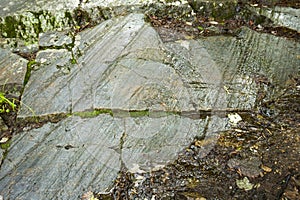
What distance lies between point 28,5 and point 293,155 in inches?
87.7

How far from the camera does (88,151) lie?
68.2 inches

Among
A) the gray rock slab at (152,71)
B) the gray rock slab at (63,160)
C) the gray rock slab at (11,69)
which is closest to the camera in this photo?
the gray rock slab at (63,160)

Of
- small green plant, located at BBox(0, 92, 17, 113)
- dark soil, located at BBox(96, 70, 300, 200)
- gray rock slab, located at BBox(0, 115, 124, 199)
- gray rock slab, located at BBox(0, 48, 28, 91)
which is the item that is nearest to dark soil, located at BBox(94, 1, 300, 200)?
dark soil, located at BBox(96, 70, 300, 200)

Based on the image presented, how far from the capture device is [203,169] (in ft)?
5.64

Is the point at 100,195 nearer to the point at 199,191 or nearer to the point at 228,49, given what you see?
the point at 199,191

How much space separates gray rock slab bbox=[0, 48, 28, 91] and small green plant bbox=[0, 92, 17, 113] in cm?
13

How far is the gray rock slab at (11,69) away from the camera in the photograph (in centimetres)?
211

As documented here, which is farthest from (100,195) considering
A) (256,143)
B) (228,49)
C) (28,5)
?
(28,5)

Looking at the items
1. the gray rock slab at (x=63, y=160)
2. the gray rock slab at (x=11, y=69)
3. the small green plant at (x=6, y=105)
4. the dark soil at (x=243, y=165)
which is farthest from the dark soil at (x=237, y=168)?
the gray rock slab at (x=11, y=69)

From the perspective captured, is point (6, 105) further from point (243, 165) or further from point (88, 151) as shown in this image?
point (243, 165)

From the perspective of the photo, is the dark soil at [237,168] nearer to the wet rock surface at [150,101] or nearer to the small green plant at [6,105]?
the wet rock surface at [150,101]

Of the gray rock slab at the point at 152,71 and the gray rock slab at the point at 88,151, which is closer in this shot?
the gray rock slab at the point at 88,151

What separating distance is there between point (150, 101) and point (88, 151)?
48 centimetres

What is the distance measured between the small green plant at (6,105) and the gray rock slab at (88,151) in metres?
0.25
